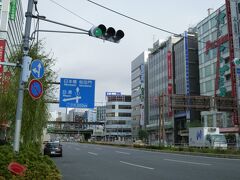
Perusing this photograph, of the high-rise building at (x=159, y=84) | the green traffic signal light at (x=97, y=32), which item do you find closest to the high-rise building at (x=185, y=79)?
the high-rise building at (x=159, y=84)

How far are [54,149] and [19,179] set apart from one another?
22298 mm

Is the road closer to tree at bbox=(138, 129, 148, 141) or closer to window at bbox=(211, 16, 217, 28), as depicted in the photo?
window at bbox=(211, 16, 217, 28)

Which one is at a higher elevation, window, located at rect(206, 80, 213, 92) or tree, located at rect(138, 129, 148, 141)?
window, located at rect(206, 80, 213, 92)

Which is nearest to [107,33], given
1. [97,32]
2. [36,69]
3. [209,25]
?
[97,32]

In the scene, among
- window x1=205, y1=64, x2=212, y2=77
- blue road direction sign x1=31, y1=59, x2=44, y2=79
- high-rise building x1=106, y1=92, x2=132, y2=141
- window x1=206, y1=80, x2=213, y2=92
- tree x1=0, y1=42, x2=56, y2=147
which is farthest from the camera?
high-rise building x1=106, y1=92, x2=132, y2=141

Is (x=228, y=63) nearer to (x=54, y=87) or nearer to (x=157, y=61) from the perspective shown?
(x=157, y=61)

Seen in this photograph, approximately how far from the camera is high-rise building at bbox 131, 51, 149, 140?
346 ft

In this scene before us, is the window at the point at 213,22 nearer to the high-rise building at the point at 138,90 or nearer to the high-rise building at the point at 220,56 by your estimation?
the high-rise building at the point at 220,56

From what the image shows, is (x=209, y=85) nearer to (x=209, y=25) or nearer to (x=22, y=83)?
(x=209, y=25)

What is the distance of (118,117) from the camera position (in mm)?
127750

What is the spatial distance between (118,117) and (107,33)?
11805 cm

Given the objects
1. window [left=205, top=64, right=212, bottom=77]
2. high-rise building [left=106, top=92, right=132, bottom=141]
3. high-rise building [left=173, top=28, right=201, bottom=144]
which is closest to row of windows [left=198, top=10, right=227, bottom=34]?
high-rise building [left=173, top=28, right=201, bottom=144]

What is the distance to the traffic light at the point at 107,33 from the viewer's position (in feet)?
34.1

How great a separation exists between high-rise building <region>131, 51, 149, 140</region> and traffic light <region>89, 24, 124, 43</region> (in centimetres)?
9421
